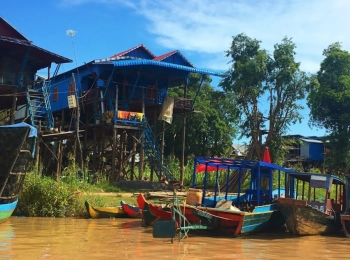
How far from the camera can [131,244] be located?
998 cm

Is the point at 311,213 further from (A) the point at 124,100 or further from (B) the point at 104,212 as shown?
(A) the point at 124,100

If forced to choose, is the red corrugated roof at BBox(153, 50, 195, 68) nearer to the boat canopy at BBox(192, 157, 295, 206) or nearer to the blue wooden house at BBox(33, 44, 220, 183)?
the blue wooden house at BBox(33, 44, 220, 183)

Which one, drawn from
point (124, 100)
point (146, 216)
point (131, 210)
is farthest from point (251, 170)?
point (124, 100)

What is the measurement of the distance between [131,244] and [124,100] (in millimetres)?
14148

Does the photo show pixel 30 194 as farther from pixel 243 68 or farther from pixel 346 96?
pixel 346 96

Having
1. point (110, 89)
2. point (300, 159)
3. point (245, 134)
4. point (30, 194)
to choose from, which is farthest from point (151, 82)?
point (300, 159)

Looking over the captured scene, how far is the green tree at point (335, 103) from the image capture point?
95.0ft

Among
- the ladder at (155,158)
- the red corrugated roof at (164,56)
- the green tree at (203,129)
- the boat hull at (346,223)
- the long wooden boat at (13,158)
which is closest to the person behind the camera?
the boat hull at (346,223)

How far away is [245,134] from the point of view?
2941cm

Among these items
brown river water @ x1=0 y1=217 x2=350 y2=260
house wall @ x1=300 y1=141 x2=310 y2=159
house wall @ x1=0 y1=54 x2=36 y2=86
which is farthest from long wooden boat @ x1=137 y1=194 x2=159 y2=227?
house wall @ x1=300 y1=141 x2=310 y2=159

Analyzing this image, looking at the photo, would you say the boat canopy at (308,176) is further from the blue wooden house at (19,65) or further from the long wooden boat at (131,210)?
the blue wooden house at (19,65)

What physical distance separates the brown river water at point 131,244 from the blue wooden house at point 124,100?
9.41 m

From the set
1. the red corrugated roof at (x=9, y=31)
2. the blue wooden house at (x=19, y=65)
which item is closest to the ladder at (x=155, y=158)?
the blue wooden house at (x=19, y=65)

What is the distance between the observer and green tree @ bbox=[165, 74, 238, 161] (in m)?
32.1
